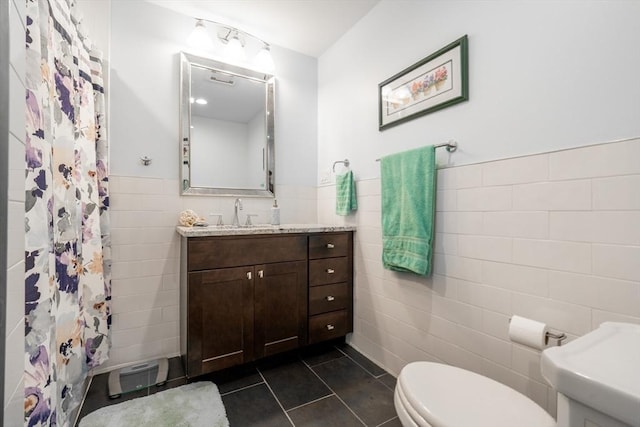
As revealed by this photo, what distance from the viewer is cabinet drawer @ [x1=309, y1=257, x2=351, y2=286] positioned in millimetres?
1956

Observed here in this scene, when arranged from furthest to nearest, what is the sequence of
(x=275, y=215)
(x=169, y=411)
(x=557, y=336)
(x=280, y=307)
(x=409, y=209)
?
(x=275, y=215) → (x=280, y=307) → (x=409, y=209) → (x=169, y=411) → (x=557, y=336)

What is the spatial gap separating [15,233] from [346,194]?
1796 millimetres

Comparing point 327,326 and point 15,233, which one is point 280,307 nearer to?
point 327,326

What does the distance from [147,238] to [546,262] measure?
222 cm

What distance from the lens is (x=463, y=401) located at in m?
0.92

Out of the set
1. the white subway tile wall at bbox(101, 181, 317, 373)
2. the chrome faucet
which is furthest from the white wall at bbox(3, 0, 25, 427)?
the chrome faucet

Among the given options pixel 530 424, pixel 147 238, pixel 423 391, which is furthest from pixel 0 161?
pixel 147 238

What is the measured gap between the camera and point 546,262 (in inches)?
43.9

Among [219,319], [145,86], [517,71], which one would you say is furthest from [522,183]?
[145,86]

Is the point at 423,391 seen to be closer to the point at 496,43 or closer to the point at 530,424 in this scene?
the point at 530,424

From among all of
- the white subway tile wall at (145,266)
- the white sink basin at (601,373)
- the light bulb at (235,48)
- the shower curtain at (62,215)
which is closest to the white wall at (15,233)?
the shower curtain at (62,215)

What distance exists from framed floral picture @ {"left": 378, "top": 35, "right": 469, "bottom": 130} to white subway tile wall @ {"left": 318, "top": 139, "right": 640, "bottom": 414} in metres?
0.40

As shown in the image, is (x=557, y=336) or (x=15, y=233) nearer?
(x=15, y=233)

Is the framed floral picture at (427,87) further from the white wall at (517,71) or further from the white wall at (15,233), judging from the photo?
the white wall at (15,233)
